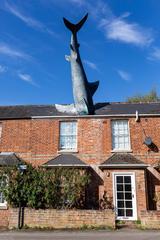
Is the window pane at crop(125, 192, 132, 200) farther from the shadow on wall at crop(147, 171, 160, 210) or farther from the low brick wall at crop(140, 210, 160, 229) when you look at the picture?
the low brick wall at crop(140, 210, 160, 229)

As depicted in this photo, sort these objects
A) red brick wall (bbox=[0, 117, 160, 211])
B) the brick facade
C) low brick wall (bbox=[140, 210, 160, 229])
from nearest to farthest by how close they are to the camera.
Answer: low brick wall (bbox=[140, 210, 160, 229])
the brick facade
red brick wall (bbox=[0, 117, 160, 211])

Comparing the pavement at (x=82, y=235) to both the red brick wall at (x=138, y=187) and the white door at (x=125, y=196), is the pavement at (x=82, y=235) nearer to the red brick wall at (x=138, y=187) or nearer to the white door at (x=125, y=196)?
the white door at (x=125, y=196)

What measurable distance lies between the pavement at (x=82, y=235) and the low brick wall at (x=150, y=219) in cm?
59

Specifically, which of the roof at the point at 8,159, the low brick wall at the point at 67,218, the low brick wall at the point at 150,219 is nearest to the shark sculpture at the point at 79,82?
the roof at the point at 8,159

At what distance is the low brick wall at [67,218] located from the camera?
1279 centimetres

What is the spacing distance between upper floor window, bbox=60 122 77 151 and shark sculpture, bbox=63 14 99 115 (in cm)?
119

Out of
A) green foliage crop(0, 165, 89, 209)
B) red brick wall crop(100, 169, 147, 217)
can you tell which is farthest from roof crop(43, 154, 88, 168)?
green foliage crop(0, 165, 89, 209)

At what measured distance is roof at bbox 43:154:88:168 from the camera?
53.4ft

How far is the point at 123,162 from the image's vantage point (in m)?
16.2

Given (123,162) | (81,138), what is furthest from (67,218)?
(81,138)

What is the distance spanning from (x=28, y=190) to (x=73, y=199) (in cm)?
231

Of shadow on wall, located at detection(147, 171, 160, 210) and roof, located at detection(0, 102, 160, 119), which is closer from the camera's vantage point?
shadow on wall, located at detection(147, 171, 160, 210)

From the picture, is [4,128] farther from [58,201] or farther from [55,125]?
[58,201]

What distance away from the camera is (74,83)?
20344 mm
